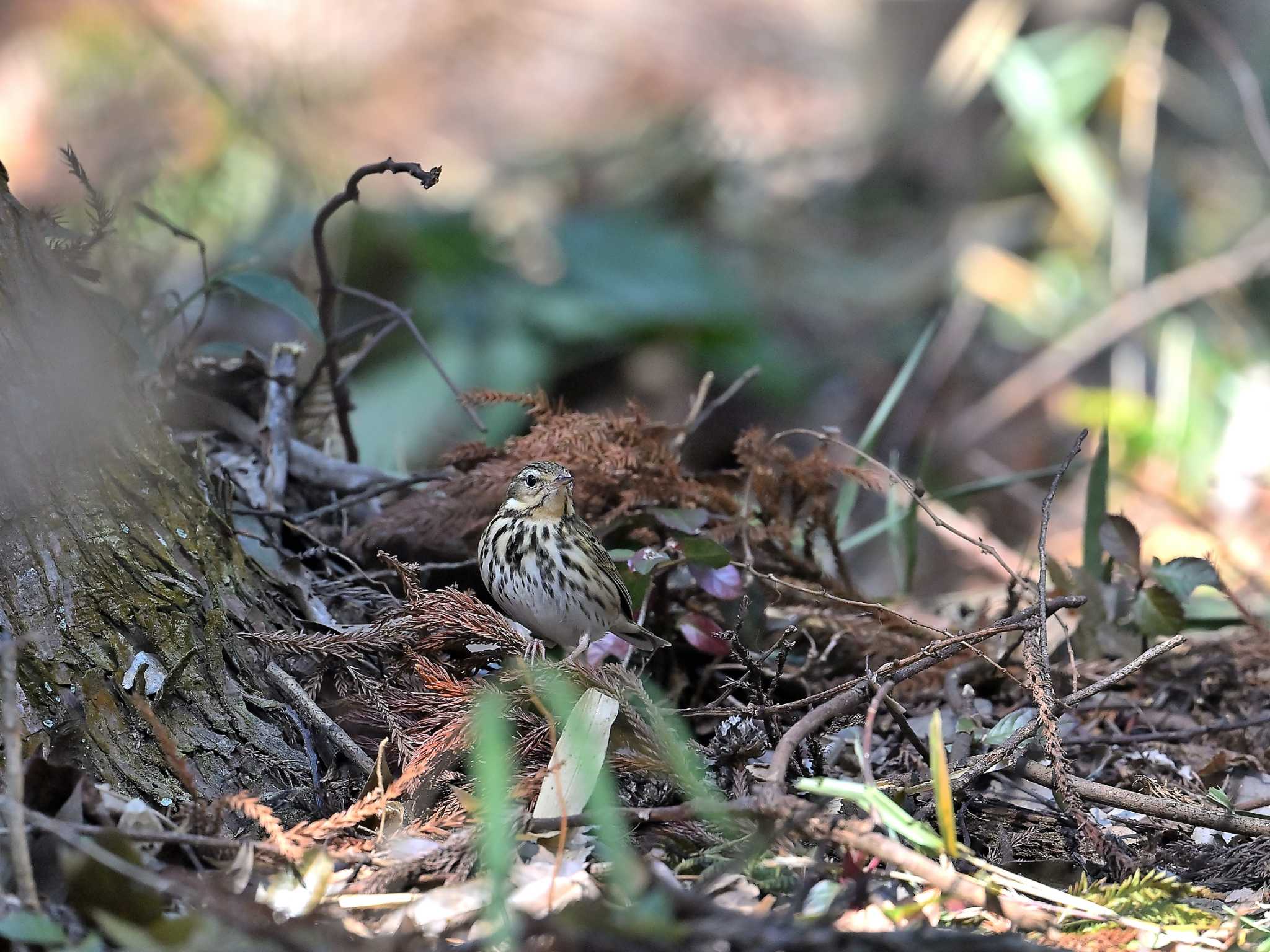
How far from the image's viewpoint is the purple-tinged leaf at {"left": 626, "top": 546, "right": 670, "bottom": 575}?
279cm

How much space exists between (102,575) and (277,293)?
3.57 ft

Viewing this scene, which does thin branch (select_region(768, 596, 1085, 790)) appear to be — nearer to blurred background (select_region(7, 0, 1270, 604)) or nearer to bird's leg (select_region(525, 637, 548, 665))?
bird's leg (select_region(525, 637, 548, 665))

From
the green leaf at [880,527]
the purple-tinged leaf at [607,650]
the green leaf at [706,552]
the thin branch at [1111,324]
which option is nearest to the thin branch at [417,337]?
the green leaf at [706,552]

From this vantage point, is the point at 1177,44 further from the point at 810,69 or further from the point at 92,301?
the point at 92,301

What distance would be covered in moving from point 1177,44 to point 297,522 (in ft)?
27.0

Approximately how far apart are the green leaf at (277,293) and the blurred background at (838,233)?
1623mm

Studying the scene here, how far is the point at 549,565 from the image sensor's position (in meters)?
3.17

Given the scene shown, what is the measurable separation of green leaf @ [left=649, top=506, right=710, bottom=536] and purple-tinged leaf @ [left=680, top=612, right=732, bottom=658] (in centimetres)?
20

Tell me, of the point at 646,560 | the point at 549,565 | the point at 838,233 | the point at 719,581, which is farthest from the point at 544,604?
the point at 838,233

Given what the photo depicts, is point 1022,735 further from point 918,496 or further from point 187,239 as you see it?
point 187,239

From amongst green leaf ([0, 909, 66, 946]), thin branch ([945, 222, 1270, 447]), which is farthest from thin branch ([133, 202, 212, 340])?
thin branch ([945, 222, 1270, 447])

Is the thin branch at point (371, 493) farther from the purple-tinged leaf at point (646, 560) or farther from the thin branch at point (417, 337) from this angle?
the purple-tinged leaf at point (646, 560)

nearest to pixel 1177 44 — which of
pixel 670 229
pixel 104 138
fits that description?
pixel 670 229

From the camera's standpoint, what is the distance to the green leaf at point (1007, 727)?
2.39 m
